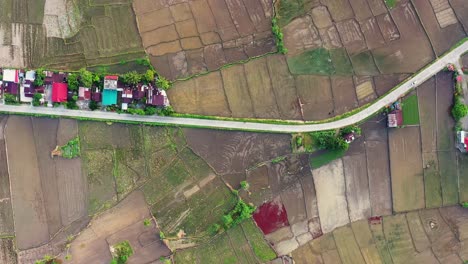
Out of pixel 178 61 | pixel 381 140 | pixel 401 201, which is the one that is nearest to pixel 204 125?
pixel 178 61

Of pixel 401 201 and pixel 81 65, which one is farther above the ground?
pixel 81 65

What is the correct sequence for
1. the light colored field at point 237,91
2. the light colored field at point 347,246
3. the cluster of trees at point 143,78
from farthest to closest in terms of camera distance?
the light colored field at point 347,246 → the light colored field at point 237,91 → the cluster of trees at point 143,78

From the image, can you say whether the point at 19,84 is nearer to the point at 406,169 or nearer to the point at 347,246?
the point at 347,246

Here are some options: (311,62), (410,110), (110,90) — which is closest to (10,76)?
(110,90)

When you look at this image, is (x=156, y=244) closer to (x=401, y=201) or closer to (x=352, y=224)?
(x=352, y=224)

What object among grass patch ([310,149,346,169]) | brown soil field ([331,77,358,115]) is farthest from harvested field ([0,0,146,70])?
grass patch ([310,149,346,169])

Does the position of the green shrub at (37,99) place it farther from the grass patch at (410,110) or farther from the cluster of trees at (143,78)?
the grass patch at (410,110)

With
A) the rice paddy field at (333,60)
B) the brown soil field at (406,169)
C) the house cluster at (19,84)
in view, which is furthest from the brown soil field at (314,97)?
the house cluster at (19,84)
